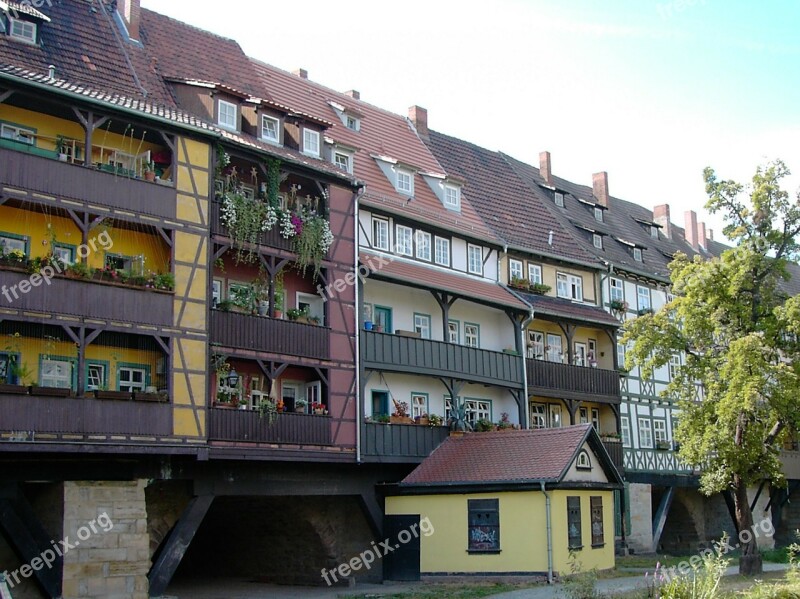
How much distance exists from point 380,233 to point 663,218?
2498cm

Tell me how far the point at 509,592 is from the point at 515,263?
1457 cm

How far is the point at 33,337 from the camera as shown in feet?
73.1

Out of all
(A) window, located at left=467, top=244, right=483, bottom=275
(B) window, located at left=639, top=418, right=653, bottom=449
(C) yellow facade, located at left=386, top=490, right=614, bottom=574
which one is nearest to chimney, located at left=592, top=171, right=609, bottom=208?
(B) window, located at left=639, top=418, right=653, bottom=449

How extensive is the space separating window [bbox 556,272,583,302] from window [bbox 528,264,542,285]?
3.68 feet

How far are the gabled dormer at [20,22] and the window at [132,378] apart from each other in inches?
306

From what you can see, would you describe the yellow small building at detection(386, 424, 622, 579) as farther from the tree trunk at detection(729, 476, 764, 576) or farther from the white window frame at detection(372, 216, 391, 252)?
the white window frame at detection(372, 216, 391, 252)

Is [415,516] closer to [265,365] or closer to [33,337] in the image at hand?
[265,365]

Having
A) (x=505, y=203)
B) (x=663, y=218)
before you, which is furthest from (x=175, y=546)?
(x=663, y=218)

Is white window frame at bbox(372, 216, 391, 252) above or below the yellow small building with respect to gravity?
above

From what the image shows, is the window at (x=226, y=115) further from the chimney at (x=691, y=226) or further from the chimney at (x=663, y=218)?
the chimney at (x=691, y=226)

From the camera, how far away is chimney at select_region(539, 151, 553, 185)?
4575cm

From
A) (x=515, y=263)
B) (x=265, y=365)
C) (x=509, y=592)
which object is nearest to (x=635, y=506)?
(x=515, y=263)

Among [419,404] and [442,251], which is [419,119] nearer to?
[442,251]

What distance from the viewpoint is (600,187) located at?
48500 millimetres
